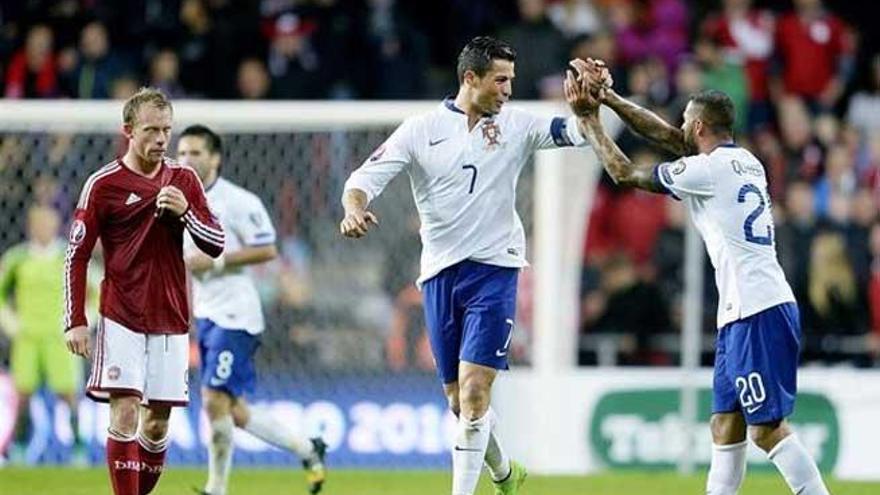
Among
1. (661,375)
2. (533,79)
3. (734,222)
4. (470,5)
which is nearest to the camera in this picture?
(734,222)

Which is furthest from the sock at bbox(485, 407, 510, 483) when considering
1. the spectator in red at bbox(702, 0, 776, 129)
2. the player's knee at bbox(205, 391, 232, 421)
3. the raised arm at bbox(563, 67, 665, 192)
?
the spectator in red at bbox(702, 0, 776, 129)

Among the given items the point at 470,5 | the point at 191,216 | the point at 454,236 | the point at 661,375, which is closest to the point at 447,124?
the point at 454,236

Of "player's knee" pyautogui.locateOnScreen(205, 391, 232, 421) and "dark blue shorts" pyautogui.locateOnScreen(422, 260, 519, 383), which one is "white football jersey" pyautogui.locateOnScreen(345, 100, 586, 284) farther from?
"player's knee" pyautogui.locateOnScreen(205, 391, 232, 421)

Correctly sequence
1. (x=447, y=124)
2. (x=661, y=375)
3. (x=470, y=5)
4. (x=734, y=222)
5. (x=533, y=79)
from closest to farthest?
(x=734, y=222), (x=447, y=124), (x=661, y=375), (x=533, y=79), (x=470, y=5)

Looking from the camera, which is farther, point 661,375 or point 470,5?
point 470,5

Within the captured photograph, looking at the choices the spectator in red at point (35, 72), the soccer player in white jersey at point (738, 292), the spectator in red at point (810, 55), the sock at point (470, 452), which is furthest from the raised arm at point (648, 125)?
the spectator in red at point (810, 55)

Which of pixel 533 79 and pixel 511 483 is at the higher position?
pixel 533 79

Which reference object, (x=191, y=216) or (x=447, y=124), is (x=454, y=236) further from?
(x=191, y=216)

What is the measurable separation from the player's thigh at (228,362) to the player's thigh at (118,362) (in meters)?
2.42

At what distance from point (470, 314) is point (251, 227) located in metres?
2.51

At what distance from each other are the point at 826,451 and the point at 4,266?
21.3ft

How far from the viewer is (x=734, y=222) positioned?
32.7ft

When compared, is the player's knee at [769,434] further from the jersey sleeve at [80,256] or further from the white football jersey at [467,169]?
the jersey sleeve at [80,256]

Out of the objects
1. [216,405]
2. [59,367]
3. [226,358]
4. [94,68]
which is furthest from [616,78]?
[216,405]
